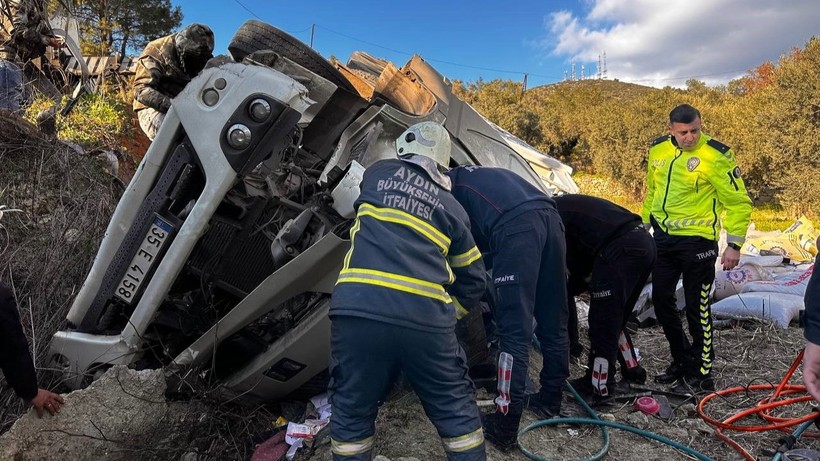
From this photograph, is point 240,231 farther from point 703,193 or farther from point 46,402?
point 703,193

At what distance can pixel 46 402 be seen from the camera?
2.39 meters

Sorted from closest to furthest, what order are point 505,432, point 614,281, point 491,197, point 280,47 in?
point 505,432 < point 491,197 < point 280,47 < point 614,281

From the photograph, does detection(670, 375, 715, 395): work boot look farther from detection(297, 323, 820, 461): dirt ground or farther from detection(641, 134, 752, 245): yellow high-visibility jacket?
detection(641, 134, 752, 245): yellow high-visibility jacket

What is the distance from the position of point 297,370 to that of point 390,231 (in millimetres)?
1062

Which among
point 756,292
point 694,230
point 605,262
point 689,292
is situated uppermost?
point 694,230

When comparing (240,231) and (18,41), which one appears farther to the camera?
(18,41)

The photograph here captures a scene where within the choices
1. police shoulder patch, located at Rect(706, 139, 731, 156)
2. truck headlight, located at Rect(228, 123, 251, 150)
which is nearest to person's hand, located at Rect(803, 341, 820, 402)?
truck headlight, located at Rect(228, 123, 251, 150)

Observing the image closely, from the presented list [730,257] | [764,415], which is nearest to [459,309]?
[764,415]

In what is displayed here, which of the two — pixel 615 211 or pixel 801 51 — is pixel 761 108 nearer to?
pixel 801 51

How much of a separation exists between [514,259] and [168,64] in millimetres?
3265

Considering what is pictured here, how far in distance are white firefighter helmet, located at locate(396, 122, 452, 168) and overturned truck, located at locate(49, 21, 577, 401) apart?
11.0 inches

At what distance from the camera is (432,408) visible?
226cm

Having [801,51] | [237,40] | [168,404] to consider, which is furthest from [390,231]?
[801,51]

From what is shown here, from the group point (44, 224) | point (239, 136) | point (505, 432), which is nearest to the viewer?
point (239, 136)
